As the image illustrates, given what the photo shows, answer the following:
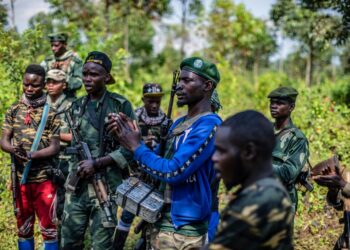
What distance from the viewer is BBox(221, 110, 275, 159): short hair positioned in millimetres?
2004

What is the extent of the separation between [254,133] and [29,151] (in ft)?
10.5

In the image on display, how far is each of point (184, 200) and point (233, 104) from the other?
16.2 metres

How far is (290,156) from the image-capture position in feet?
14.0

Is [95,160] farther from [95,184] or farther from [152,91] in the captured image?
[152,91]

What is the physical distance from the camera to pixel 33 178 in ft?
15.6

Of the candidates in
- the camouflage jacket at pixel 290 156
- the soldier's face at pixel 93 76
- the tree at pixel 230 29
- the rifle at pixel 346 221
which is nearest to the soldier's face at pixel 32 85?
the soldier's face at pixel 93 76

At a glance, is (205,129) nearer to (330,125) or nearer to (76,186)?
(76,186)

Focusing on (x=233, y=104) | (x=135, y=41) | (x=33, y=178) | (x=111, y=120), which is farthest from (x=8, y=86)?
(x=135, y=41)

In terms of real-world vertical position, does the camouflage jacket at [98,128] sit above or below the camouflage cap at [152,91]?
below

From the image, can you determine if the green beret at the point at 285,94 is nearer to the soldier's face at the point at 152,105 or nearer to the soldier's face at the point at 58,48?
the soldier's face at the point at 152,105

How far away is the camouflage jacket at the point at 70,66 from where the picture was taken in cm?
654

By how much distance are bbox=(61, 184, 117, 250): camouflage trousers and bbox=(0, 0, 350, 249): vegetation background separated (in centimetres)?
190

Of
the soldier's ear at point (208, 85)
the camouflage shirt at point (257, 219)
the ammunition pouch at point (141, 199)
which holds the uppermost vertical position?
the soldier's ear at point (208, 85)

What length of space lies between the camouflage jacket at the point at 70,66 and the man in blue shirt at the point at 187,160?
11.2 ft
